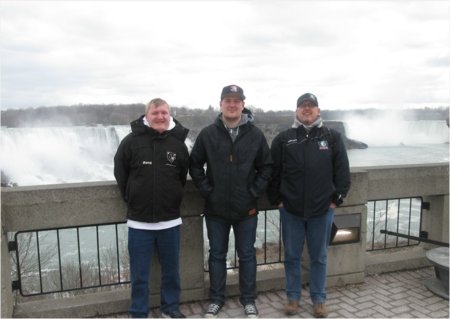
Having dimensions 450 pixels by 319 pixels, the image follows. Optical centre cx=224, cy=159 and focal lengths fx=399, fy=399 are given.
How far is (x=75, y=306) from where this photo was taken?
3967mm

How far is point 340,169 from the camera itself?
3814 millimetres

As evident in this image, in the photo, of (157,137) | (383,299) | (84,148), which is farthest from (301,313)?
(84,148)

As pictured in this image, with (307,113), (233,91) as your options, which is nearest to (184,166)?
(233,91)

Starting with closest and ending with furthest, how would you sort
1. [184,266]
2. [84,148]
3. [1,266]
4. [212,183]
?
[1,266] < [212,183] < [184,266] < [84,148]

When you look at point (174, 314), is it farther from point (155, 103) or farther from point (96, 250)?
point (96, 250)

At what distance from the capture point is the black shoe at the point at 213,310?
152 inches

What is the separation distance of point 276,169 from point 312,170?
37cm

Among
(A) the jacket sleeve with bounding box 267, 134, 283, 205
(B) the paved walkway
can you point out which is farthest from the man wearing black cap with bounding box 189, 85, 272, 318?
(B) the paved walkway

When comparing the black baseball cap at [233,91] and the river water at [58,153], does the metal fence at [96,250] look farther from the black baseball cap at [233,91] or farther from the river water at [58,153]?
the river water at [58,153]

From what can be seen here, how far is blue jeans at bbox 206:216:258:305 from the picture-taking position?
3867 mm

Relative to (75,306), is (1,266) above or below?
above

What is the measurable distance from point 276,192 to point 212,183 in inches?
26.2

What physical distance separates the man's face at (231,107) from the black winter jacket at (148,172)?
541 millimetres

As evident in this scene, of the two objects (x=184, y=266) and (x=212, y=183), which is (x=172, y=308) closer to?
(x=184, y=266)
